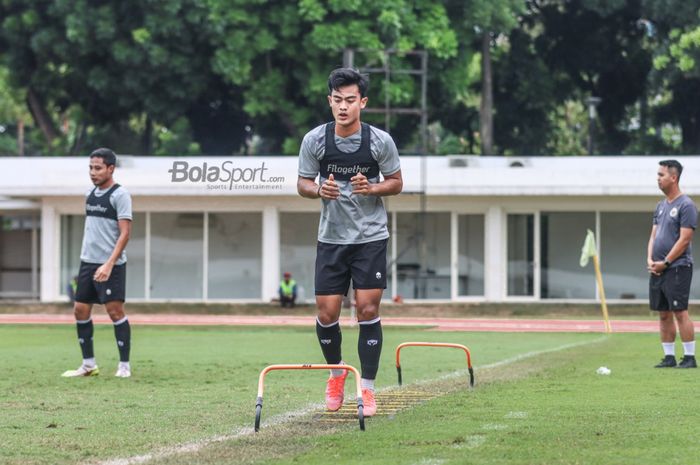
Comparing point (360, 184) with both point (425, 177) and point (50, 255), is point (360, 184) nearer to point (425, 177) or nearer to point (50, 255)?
point (425, 177)

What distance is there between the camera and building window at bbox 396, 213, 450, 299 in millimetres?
37844

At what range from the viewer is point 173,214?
3834 cm

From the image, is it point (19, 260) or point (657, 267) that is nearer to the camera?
point (657, 267)

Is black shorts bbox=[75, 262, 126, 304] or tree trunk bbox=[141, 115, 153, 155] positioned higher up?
tree trunk bbox=[141, 115, 153, 155]

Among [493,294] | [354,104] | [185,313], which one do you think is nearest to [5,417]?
[354,104]

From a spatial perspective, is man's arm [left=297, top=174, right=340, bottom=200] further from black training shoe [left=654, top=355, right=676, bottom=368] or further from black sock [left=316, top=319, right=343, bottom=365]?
black training shoe [left=654, top=355, right=676, bottom=368]

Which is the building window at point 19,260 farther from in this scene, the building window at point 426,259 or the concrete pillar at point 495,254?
the concrete pillar at point 495,254

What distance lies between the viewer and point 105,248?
1292 cm

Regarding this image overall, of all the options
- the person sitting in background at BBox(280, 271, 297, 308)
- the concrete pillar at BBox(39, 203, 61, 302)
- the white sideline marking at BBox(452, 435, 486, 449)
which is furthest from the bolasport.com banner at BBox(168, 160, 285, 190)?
the white sideline marking at BBox(452, 435, 486, 449)

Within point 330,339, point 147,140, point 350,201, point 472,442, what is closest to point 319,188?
point 350,201

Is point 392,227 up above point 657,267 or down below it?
above

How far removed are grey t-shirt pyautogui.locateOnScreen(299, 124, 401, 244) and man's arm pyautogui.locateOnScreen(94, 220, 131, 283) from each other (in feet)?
13.6

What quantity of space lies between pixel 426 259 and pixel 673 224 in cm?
2408

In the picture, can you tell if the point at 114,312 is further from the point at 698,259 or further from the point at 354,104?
the point at 698,259
